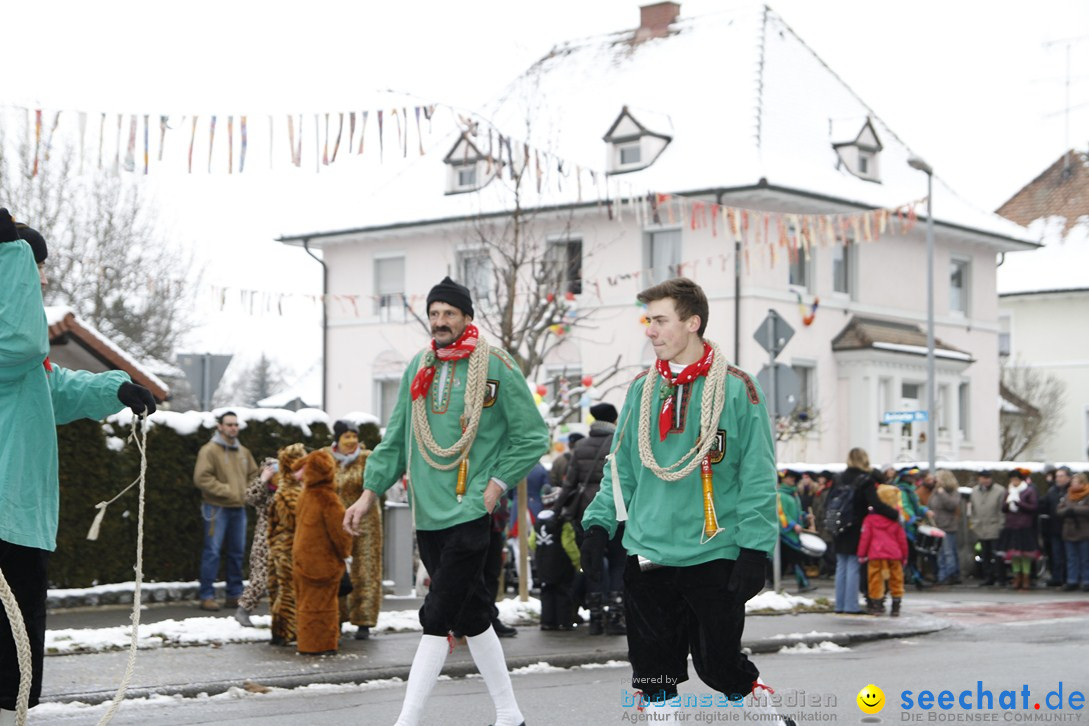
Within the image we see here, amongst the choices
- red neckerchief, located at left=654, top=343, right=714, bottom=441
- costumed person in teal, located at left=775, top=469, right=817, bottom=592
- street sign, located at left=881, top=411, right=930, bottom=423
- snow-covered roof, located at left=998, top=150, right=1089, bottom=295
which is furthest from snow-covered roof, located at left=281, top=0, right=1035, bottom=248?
red neckerchief, located at left=654, top=343, right=714, bottom=441

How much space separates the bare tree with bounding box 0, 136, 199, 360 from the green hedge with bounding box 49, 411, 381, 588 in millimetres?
22388

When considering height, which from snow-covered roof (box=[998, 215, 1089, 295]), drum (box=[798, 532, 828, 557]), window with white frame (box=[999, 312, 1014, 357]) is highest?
snow-covered roof (box=[998, 215, 1089, 295])

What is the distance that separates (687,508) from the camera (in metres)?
5.87

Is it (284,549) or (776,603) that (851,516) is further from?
(284,549)

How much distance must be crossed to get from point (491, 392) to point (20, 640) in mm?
2506

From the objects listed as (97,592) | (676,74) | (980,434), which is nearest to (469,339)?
A: (97,592)

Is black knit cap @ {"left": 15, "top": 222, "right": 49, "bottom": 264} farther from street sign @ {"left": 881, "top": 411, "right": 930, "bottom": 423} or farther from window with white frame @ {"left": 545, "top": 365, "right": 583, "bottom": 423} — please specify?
street sign @ {"left": 881, "top": 411, "right": 930, "bottom": 423}

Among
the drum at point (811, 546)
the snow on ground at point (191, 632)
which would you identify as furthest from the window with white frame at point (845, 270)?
the snow on ground at point (191, 632)

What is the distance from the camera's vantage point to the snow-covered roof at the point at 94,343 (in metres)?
18.7

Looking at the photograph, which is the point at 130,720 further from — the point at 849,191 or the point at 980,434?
the point at 980,434

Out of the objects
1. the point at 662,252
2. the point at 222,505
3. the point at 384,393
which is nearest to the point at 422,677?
the point at 222,505

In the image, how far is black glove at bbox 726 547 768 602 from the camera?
565cm

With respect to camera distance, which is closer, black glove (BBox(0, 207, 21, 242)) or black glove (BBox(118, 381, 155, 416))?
black glove (BBox(0, 207, 21, 242))

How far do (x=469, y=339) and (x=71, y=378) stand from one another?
195 cm
